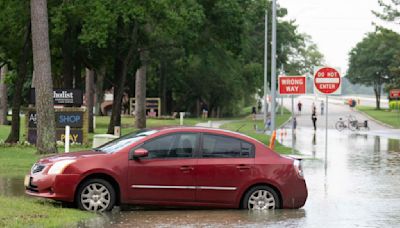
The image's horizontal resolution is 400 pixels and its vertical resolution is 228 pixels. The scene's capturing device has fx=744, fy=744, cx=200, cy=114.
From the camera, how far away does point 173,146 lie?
40.4ft

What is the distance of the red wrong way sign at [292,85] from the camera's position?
2550 cm

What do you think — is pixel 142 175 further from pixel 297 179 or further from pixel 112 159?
pixel 297 179

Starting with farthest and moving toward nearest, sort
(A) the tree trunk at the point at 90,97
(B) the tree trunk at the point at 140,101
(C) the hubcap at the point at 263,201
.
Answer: (B) the tree trunk at the point at 140,101 < (A) the tree trunk at the point at 90,97 < (C) the hubcap at the point at 263,201

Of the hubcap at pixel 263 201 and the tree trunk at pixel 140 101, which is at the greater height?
the tree trunk at pixel 140 101

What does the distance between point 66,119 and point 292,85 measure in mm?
8268

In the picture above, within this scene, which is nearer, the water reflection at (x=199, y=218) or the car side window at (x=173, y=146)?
the water reflection at (x=199, y=218)

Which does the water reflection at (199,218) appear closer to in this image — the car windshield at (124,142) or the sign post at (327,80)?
the car windshield at (124,142)

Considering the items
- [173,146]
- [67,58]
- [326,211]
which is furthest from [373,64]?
[173,146]

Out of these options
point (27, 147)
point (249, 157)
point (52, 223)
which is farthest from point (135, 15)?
point (52, 223)

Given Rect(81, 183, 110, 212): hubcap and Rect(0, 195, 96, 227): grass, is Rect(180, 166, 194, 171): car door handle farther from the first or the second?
Rect(0, 195, 96, 227): grass

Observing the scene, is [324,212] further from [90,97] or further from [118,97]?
[90,97]

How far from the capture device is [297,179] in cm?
1267

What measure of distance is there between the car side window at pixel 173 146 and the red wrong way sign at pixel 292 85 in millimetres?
13420

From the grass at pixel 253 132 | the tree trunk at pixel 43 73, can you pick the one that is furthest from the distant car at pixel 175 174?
the grass at pixel 253 132
